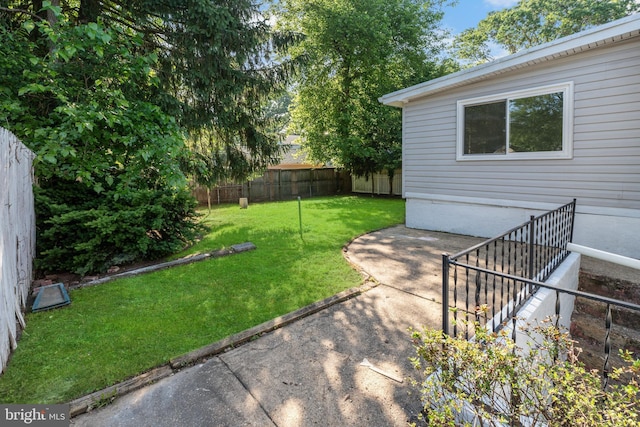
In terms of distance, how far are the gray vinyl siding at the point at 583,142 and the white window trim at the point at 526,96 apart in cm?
8

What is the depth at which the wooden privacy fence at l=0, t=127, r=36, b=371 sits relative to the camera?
2.86 m

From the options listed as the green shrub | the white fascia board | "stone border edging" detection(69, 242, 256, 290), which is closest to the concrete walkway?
"stone border edging" detection(69, 242, 256, 290)

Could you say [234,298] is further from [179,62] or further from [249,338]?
[179,62]

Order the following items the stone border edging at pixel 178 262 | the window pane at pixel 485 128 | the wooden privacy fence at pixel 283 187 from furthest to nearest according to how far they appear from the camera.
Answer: the wooden privacy fence at pixel 283 187 → the window pane at pixel 485 128 → the stone border edging at pixel 178 262

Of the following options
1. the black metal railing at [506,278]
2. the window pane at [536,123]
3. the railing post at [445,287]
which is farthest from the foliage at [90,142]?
the window pane at [536,123]

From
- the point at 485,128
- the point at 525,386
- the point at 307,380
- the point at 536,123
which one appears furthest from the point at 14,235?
the point at 536,123

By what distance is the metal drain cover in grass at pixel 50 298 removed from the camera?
3791 mm

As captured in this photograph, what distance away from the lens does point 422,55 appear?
1669 centimetres

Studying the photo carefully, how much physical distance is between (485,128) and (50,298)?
783cm

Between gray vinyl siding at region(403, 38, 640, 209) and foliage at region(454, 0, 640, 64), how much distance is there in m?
17.6

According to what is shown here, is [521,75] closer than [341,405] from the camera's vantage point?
No

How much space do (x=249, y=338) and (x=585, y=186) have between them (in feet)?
19.6

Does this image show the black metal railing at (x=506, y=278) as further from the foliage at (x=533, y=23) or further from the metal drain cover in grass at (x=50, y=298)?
the foliage at (x=533, y=23)

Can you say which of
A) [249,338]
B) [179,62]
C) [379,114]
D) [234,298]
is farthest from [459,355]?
[379,114]
